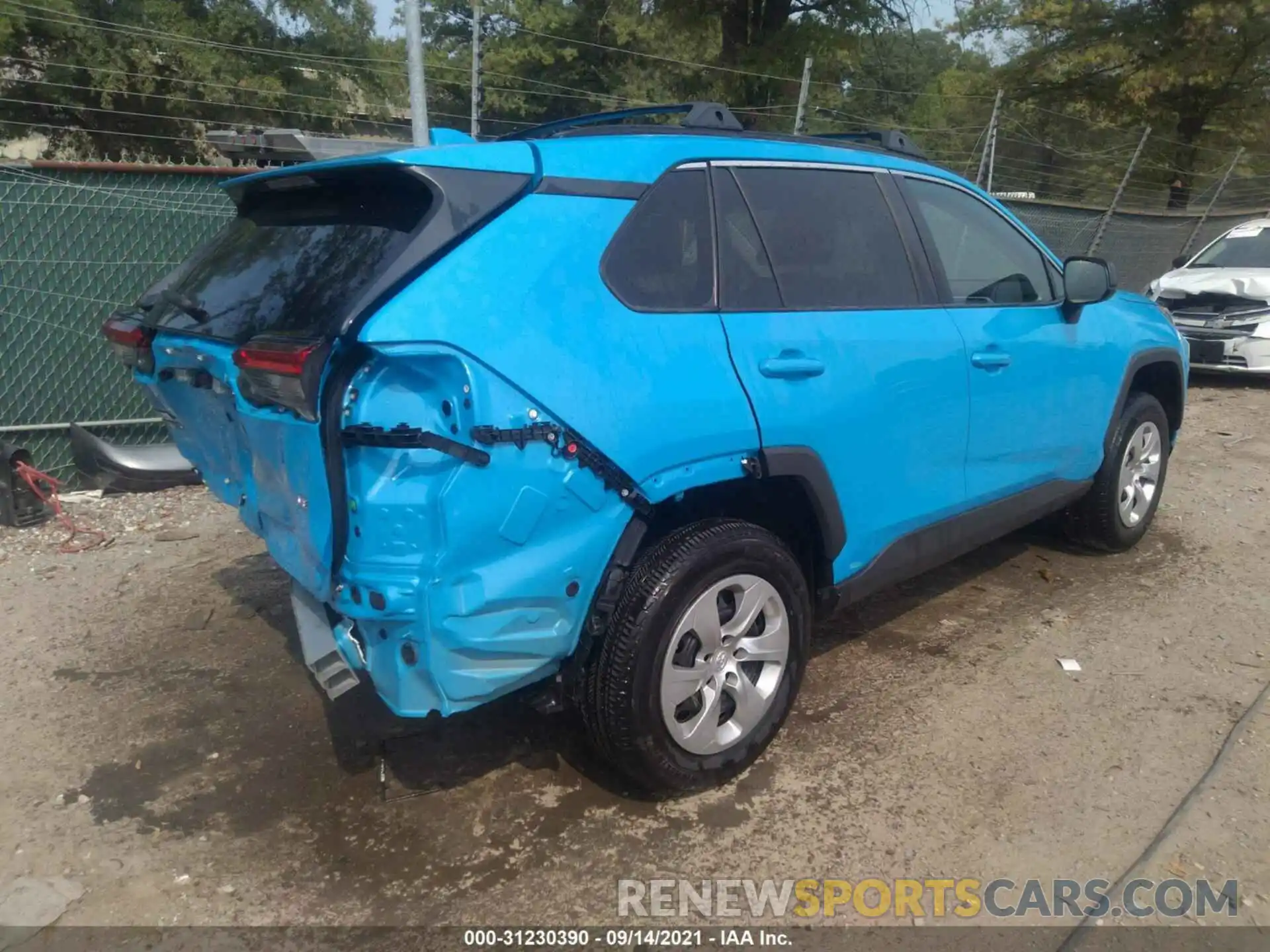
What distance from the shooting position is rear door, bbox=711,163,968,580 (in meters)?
3.02

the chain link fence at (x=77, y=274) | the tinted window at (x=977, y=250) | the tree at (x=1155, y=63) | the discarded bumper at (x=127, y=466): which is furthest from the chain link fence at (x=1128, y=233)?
the discarded bumper at (x=127, y=466)

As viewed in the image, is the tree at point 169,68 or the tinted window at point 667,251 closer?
the tinted window at point 667,251

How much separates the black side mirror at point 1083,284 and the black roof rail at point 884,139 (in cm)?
81

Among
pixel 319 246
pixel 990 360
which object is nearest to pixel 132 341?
pixel 319 246

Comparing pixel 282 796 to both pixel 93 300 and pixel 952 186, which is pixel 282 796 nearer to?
pixel 952 186

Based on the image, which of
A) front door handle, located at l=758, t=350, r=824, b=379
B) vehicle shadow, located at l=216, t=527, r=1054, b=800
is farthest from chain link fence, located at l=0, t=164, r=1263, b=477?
front door handle, located at l=758, t=350, r=824, b=379

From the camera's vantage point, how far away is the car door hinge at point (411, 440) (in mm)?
2324

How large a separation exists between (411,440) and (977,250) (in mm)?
2743

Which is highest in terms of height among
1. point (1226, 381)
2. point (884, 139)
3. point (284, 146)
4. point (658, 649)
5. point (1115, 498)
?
point (884, 139)

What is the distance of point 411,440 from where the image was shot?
2326 mm

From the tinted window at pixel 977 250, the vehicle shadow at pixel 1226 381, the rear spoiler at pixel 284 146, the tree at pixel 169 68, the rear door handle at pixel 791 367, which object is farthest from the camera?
the tree at pixel 169 68

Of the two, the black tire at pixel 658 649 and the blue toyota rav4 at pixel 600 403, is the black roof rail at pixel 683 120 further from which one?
the black tire at pixel 658 649

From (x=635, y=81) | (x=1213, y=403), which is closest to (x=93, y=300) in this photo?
(x=1213, y=403)

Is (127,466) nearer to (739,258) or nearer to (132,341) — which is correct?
(132,341)
